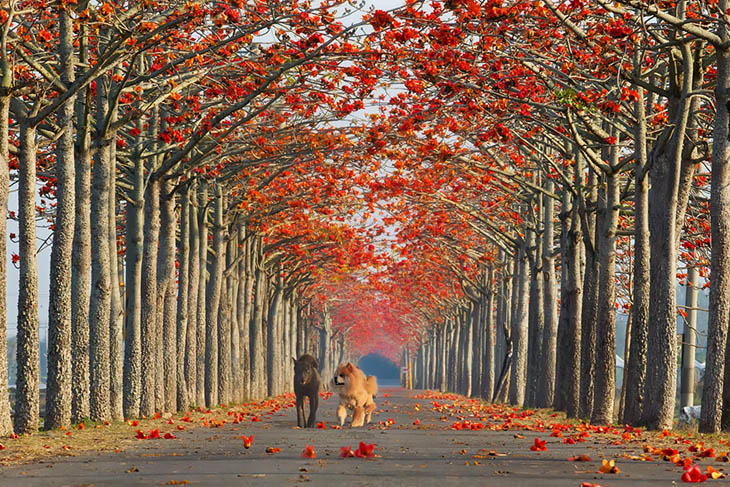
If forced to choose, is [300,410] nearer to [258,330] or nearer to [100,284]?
[100,284]

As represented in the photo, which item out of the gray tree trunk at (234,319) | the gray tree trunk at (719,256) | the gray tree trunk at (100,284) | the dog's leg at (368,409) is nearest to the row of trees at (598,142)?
the gray tree trunk at (719,256)

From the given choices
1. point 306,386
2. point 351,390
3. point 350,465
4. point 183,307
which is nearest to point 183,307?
point 183,307

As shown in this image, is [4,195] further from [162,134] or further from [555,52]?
[555,52]

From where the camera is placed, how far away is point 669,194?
17.0 meters

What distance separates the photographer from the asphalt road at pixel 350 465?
9258 mm

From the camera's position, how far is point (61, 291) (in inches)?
639

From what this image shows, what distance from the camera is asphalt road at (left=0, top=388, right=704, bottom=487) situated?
926 cm

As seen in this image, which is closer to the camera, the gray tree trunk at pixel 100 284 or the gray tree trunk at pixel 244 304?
the gray tree trunk at pixel 100 284

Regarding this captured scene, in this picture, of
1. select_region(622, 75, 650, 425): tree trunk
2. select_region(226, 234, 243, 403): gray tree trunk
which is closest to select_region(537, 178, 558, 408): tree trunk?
select_region(622, 75, 650, 425): tree trunk

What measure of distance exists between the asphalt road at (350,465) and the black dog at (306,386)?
408 cm

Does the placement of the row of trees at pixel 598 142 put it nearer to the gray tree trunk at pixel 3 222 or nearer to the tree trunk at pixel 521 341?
the tree trunk at pixel 521 341

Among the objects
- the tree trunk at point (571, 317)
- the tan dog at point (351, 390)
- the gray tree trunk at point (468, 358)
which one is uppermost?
the tree trunk at point (571, 317)

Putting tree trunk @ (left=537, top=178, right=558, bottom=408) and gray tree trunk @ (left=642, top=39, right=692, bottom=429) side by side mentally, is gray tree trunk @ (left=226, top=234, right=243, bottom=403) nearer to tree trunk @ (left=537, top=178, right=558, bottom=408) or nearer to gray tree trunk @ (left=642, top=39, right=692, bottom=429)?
tree trunk @ (left=537, top=178, right=558, bottom=408)

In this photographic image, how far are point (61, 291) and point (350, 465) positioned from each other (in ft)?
24.0
